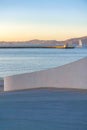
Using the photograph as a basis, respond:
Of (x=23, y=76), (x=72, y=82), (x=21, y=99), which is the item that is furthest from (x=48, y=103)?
(x=23, y=76)

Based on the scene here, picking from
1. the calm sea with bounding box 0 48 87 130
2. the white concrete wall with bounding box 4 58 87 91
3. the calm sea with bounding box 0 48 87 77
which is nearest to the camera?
the calm sea with bounding box 0 48 87 130

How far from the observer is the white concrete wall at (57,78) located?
807 centimetres

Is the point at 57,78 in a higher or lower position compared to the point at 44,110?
higher

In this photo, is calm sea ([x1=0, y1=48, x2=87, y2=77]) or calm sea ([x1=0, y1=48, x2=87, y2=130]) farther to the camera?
calm sea ([x1=0, y1=48, x2=87, y2=77])

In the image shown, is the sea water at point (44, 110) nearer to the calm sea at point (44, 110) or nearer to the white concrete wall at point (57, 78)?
the calm sea at point (44, 110)

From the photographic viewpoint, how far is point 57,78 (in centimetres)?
837

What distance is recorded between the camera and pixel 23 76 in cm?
886

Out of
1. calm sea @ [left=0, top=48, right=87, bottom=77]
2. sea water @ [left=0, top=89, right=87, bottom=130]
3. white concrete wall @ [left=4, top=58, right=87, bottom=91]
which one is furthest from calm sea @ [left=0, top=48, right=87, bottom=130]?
calm sea @ [left=0, top=48, right=87, bottom=77]

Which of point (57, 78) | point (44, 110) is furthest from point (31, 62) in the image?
point (44, 110)

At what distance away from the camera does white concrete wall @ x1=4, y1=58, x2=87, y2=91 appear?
26.5ft

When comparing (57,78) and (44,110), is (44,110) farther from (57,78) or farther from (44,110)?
(57,78)

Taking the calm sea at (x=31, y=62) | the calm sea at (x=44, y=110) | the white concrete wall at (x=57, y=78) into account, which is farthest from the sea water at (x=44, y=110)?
the calm sea at (x=31, y=62)

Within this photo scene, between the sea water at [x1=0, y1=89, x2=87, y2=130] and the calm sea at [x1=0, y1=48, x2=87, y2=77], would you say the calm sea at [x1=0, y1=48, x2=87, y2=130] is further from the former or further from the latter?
the calm sea at [x1=0, y1=48, x2=87, y2=77]

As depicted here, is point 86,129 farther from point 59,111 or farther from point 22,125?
point 59,111
